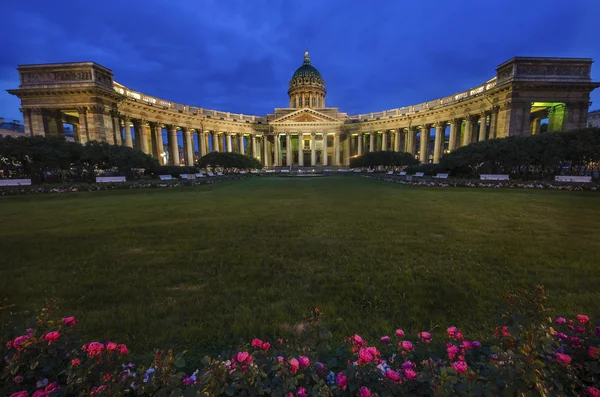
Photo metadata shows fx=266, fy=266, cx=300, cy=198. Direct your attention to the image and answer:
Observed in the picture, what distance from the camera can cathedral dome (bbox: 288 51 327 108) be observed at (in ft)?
266

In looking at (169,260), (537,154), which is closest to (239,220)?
(169,260)

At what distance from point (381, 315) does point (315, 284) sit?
1.17 metres

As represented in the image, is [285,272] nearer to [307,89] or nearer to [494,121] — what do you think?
[494,121]

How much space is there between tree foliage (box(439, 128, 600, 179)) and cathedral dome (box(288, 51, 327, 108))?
6298 cm

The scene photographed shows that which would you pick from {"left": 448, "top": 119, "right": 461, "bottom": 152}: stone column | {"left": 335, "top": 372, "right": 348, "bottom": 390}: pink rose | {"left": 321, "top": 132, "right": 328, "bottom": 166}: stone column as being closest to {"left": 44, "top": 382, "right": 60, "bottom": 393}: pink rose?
{"left": 335, "top": 372, "right": 348, "bottom": 390}: pink rose

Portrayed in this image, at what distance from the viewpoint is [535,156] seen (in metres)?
20.8

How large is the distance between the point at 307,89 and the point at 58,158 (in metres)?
70.3

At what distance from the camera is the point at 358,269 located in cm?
485

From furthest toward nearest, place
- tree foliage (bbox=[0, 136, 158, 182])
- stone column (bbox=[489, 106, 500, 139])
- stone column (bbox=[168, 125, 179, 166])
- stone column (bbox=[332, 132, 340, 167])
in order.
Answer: stone column (bbox=[332, 132, 340, 167])
stone column (bbox=[168, 125, 179, 166])
stone column (bbox=[489, 106, 500, 139])
tree foliage (bbox=[0, 136, 158, 182])

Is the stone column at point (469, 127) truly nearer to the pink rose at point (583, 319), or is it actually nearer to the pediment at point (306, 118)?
the pediment at point (306, 118)

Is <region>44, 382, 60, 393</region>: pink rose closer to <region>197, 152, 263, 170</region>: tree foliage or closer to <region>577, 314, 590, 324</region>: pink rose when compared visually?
<region>577, 314, 590, 324</region>: pink rose

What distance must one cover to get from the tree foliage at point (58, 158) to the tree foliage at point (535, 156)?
31588 millimetres

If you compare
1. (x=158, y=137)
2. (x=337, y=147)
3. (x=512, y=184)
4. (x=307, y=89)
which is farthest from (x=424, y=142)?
(x=158, y=137)

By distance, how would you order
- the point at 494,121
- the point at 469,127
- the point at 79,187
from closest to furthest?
the point at 79,187 < the point at 494,121 < the point at 469,127
